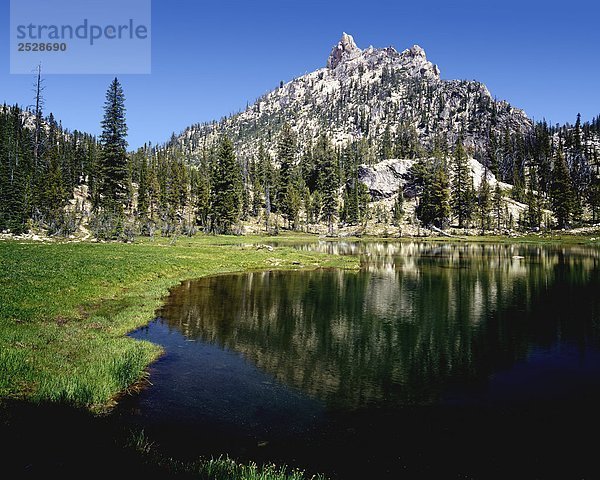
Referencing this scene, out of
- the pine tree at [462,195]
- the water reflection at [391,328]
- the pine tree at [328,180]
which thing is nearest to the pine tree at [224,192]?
the pine tree at [328,180]

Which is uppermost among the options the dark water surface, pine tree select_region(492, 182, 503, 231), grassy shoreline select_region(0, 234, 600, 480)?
pine tree select_region(492, 182, 503, 231)

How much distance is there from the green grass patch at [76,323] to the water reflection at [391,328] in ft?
11.2

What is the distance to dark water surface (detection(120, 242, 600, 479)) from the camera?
10602mm

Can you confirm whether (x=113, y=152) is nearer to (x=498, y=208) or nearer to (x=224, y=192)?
(x=224, y=192)

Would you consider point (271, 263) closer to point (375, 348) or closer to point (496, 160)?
point (375, 348)

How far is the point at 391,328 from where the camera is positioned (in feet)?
78.5

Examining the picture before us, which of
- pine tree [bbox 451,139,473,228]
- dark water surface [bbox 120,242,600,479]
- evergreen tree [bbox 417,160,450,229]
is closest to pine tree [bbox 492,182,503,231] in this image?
pine tree [bbox 451,139,473,228]

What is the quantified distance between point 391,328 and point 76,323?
17.4 metres

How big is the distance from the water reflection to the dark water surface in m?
0.12

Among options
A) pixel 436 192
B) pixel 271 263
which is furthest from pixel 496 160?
pixel 271 263

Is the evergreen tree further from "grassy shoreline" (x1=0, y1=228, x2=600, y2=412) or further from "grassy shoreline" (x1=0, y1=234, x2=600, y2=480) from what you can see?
"grassy shoreline" (x1=0, y1=234, x2=600, y2=480)

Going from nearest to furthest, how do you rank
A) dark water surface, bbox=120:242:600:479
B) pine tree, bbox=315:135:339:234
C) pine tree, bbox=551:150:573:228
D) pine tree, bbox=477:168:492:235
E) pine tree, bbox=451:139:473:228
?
dark water surface, bbox=120:242:600:479 → pine tree, bbox=551:150:573:228 → pine tree, bbox=477:168:492:235 → pine tree, bbox=451:139:473:228 → pine tree, bbox=315:135:339:234

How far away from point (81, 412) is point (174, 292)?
22.0 m

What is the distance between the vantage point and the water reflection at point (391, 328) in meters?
15.7
